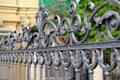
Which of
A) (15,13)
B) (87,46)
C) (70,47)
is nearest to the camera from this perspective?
(87,46)

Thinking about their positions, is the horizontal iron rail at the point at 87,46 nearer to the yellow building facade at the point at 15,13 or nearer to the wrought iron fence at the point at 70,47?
the wrought iron fence at the point at 70,47

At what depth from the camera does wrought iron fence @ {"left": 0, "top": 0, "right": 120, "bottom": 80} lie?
1309 mm

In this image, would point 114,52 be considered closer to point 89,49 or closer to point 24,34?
point 89,49

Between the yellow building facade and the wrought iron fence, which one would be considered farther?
the yellow building facade

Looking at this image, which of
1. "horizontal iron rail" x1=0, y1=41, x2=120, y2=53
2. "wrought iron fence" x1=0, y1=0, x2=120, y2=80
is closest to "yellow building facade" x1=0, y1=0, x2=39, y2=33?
"wrought iron fence" x1=0, y1=0, x2=120, y2=80

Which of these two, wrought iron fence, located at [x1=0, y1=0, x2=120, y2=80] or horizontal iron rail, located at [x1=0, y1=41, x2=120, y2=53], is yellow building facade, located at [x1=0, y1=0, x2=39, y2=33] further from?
horizontal iron rail, located at [x1=0, y1=41, x2=120, y2=53]

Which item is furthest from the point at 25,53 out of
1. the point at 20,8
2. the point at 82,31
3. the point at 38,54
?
the point at 20,8

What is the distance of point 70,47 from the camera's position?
166cm

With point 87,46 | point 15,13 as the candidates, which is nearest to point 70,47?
point 87,46

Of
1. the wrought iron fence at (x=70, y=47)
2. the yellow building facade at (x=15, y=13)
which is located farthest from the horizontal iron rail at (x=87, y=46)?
the yellow building facade at (x=15, y=13)

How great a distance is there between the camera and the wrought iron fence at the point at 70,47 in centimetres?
131

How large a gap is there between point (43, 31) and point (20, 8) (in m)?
6.50

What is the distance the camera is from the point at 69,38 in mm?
1673

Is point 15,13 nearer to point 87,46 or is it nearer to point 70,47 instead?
point 70,47
